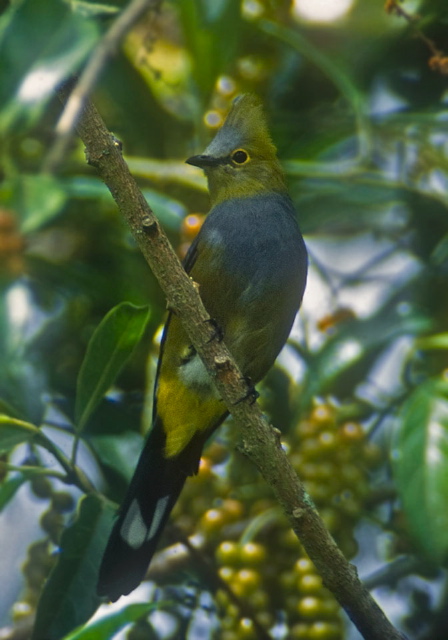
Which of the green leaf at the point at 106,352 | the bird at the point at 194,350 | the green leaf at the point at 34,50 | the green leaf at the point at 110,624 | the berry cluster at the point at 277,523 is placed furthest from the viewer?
the berry cluster at the point at 277,523

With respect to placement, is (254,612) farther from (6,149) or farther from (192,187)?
(6,149)

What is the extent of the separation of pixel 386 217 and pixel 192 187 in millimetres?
984

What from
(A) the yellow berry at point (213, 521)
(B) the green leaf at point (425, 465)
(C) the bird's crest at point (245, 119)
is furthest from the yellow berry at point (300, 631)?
(C) the bird's crest at point (245, 119)

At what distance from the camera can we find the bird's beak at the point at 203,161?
3297 millimetres

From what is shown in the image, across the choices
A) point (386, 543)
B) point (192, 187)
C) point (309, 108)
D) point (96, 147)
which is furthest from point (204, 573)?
point (309, 108)

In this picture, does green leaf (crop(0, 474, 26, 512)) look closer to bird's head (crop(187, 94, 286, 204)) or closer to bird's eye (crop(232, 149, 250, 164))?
bird's head (crop(187, 94, 286, 204))

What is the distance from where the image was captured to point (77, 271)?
3414 mm

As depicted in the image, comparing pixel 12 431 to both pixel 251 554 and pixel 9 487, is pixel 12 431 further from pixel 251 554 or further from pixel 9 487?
pixel 251 554

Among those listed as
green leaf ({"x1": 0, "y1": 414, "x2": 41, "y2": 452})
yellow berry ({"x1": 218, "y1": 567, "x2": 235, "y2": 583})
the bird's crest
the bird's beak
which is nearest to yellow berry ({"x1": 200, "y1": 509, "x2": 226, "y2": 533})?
yellow berry ({"x1": 218, "y1": 567, "x2": 235, "y2": 583})

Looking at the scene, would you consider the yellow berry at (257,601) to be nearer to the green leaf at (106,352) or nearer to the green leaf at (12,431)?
the green leaf at (106,352)

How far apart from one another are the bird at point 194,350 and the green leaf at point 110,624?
0.36m

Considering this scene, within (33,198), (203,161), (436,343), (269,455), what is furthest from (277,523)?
(33,198)

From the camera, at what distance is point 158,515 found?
10.4 ft

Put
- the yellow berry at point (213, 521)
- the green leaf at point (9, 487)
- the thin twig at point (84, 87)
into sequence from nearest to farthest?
the thin twig at point (84, 87)
the green leaf at point (9, 487)
the yellow berry at point (213, 521)
